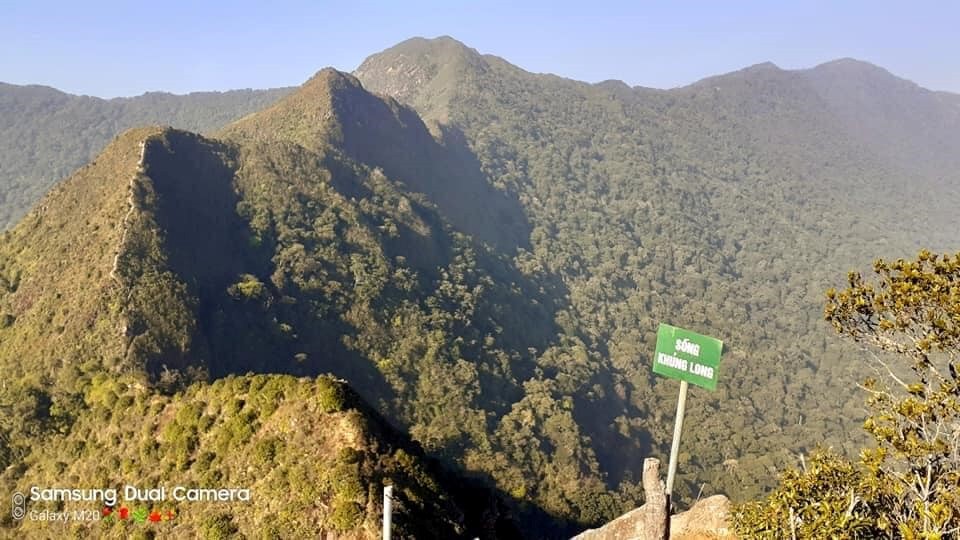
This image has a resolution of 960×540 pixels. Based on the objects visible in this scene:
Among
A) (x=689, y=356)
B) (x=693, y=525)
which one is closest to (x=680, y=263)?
(x=693, y=525)

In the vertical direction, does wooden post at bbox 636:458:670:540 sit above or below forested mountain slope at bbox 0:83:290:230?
below

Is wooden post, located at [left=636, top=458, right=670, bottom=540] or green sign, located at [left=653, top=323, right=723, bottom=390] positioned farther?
wooden post, located at [left=636, top=458, right=670, bottom=540]

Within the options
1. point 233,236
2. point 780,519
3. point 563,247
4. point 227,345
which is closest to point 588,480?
point 227,345

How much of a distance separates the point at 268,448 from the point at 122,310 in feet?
67.5

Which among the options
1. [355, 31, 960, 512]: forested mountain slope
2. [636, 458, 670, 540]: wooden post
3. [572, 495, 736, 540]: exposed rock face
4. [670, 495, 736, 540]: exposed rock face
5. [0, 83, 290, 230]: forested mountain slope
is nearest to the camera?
[636, 458, 670, 540]: wooden post

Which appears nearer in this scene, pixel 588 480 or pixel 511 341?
pixel 588 480

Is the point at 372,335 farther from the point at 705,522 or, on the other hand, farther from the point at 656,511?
the point at 656,511

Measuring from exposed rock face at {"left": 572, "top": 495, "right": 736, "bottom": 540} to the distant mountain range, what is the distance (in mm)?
A: 3878

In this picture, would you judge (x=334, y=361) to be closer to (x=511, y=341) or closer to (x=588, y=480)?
(x=588, y=480)

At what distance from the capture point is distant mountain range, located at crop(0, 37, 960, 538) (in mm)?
18000

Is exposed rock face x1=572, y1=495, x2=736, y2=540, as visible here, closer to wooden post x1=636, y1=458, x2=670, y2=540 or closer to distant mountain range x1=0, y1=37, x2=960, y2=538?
distant mountain range x1=0, y1=37, x2=960, y2=538

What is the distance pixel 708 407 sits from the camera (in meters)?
81.8

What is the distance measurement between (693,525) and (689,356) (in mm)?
11098

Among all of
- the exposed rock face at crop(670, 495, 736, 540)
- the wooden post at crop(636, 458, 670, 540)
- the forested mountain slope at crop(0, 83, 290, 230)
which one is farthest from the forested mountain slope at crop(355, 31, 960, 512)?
the forested mountain slope at crop(0, 83, 290, 230)
